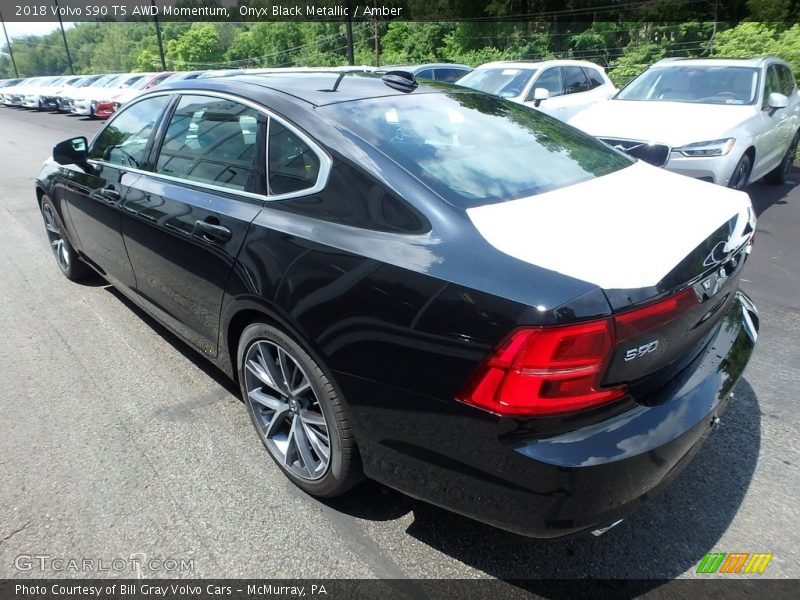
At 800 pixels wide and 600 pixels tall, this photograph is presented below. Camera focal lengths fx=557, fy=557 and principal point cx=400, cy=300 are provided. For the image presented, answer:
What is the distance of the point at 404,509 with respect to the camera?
7.71 feet

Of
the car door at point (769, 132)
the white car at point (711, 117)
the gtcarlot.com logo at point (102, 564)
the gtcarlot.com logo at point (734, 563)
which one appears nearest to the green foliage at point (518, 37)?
the car door at point (769, 132)

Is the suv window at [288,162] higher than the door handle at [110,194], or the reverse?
the suv window at [288,162]

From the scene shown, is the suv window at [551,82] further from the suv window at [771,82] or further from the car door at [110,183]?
the car door at [110,183]

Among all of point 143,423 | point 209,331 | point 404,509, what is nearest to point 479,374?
point 404,509

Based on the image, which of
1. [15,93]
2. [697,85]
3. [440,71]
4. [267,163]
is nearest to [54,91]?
[15,93]

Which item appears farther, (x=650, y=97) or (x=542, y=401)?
(x=650, y=97)

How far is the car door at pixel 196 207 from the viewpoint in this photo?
250cm

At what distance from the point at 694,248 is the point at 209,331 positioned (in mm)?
2185

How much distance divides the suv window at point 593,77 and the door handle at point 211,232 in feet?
31.3

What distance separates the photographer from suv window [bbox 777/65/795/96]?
7.22m

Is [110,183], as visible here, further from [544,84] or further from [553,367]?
[544,84]

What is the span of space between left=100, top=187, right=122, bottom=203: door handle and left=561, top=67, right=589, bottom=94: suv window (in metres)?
8.21

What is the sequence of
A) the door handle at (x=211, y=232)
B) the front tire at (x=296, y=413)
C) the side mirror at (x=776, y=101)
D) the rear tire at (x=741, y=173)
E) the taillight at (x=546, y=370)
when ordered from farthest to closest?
the side mirror at (x=776, y=101) → the rear tire at (x=741, y=173) → the door handle at (x=211, y=232) → the front tire at (x=296, y=413) → the taillight at (x=546, y=370)

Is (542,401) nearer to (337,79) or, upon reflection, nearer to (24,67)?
(337,79)
